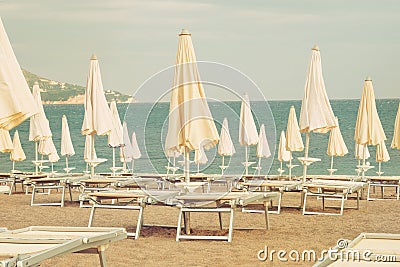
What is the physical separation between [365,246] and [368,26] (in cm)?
5275

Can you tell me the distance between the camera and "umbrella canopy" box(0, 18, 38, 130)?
15.3ft

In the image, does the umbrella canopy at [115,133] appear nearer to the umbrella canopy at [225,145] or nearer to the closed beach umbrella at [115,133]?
the closed beach umbrella at [115,133]

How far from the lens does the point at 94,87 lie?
12.5m

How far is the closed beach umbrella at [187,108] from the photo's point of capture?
896 centimetres

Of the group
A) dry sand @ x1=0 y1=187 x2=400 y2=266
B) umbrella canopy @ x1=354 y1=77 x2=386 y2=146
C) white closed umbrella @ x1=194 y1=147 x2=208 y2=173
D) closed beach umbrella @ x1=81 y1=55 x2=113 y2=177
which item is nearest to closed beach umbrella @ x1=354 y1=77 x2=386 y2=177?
umbrella canopy @ x1=354 y1=77 x2=386 y2=146

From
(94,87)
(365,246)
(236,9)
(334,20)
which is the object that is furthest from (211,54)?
(365,246)

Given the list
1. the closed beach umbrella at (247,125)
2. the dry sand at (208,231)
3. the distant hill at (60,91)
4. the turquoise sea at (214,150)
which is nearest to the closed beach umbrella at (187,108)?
the dry sand at (208,231)

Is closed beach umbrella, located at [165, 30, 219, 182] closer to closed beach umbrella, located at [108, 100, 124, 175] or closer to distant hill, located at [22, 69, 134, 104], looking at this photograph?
closed beach umbrella, located at [108, 100, 124, 175]

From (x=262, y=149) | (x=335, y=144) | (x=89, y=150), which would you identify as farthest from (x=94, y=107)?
(x=335, y=144)

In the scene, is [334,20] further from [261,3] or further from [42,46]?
[42,46]

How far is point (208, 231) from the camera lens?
29.1ft

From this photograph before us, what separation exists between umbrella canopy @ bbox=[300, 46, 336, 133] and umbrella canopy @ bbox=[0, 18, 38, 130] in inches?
288

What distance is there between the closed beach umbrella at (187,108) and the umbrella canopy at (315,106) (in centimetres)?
298

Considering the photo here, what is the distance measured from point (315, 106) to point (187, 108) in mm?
3329
